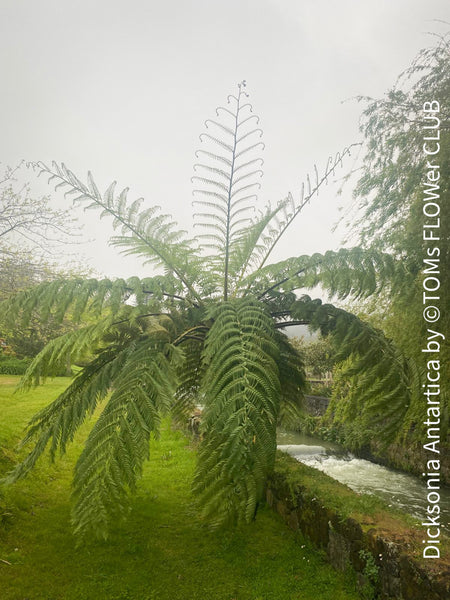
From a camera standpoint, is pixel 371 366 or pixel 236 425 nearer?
pixel 236 425

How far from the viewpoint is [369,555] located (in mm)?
2775

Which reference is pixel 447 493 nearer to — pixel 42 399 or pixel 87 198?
pixel 87 198

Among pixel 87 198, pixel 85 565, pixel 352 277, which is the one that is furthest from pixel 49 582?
pixel 352 277

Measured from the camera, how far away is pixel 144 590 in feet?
8.79

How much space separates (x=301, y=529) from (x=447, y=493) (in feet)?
18.4

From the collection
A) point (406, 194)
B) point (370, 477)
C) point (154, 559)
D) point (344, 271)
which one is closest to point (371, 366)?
A: point (344, 271)

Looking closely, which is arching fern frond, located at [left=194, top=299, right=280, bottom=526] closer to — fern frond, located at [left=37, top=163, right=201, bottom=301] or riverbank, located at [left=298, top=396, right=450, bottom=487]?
fern frond, located at [left=37, top=163, right=201, bottom=301]

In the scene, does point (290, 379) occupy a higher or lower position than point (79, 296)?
lower

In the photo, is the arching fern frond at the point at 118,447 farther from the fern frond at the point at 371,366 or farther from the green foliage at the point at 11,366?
the green foliage at the point at 11,366

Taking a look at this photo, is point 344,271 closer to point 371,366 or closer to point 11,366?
point 371,366

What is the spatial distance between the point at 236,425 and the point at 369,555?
Answer: 1822 mm

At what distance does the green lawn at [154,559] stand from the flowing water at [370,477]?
352 cm

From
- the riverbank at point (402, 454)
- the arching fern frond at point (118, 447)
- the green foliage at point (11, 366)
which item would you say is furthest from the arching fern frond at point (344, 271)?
the green foliage at point (11, 366)

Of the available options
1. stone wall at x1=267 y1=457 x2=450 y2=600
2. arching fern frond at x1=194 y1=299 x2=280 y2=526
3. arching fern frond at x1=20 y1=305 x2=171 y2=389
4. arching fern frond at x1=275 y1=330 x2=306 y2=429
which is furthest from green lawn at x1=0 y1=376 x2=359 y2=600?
arching fern frond at x1=20 y1=305 x2=171 y2=389
